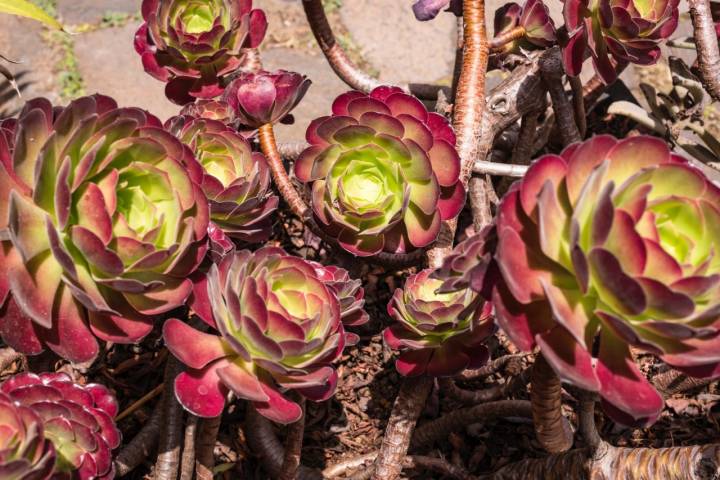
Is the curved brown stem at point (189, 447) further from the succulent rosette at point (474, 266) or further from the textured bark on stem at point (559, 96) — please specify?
the textured bark on stem at point (559, 96)

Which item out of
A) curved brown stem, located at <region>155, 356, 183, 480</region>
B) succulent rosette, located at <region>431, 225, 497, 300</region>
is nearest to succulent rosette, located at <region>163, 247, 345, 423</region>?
succulent rosette, located at <region>431, 225, 497, 300</region>

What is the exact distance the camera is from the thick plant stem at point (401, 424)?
3.54 ft

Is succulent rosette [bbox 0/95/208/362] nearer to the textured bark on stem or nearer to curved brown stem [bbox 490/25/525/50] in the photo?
curved brown stem [bbox 490/25/525/50]

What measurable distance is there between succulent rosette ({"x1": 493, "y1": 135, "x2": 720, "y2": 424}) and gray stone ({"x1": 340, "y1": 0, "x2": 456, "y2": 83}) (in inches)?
64.1

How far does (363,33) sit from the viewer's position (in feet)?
7.57

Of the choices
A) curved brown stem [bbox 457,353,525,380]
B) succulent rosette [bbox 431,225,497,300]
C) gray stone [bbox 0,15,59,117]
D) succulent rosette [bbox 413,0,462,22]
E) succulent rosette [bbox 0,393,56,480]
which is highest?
succulent rosette [bbox 413,0,462,22]

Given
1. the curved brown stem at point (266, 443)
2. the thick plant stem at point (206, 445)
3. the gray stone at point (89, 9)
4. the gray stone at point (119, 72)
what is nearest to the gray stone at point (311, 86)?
the gray stone at point (119, 72)

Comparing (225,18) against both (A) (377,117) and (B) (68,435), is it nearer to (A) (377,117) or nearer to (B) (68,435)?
(A) (377,117)

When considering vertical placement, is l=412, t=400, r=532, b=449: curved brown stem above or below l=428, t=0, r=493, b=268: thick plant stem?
below

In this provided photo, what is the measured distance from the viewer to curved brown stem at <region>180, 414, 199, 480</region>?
975 mm

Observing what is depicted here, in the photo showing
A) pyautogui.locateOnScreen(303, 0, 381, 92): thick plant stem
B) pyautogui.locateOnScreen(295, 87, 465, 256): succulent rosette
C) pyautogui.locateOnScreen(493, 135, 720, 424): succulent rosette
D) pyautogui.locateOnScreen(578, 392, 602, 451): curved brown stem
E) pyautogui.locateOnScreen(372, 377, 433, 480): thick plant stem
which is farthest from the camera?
pyautogui.locateOnScreen(303, 0, 381, 92): thick plant stem

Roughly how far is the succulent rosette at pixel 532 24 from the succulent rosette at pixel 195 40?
1.44 ft

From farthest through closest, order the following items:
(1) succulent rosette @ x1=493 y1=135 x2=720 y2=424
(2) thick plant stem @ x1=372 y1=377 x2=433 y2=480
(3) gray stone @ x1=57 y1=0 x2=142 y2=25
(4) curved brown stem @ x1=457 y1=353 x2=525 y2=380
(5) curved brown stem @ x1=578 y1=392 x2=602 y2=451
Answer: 1. (3) gray stone @ x1=57 y1=0 x2=142 y2=25
2. (4) curved brown stem @ x1=457 y1=353 x2=525 y2=380
3. (2) thick plant stem @ x1=372 y1=377 x2=433 y2=480
4. (5) curved brown stem @ x1=578 y1=392 x2=602 y2=451
5. (1) succulent rosette @ x1=493 y1=135 x2=720 y2=424

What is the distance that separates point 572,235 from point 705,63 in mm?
918
